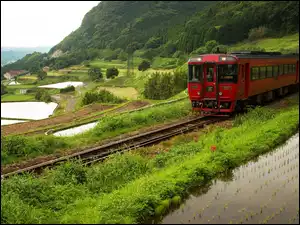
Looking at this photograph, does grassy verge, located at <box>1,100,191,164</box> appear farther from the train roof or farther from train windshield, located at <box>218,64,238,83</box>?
the train roof

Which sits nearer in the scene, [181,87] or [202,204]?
[202,204]

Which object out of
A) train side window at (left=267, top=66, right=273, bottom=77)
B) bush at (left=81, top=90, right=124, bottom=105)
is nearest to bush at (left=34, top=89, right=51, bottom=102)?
bush at (left=81, top=90, right=124, bottom=105)

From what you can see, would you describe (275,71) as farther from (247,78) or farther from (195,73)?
(195,73)

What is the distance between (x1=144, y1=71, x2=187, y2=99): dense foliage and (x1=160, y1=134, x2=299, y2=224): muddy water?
3052 centimetres

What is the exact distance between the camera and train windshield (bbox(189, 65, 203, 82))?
18.8m

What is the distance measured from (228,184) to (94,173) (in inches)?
139

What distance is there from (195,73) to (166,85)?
2344 centimetres

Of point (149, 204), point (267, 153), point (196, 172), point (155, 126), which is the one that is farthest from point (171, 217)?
point (155, 126)

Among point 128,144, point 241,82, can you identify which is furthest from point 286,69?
point 128,144

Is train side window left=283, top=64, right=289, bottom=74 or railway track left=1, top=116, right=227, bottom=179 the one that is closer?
railway track left=1, top=116, right=227, bottom=179

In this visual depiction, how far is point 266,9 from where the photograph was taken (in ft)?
286

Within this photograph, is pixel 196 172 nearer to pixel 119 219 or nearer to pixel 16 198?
pixel 119 219

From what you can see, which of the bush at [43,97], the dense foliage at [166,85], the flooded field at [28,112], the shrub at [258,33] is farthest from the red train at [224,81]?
the shrub at [258,33]

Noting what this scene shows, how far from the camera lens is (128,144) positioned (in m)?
14.5
